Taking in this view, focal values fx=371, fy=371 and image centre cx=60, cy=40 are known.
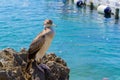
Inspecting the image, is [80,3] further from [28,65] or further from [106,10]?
[28,65]

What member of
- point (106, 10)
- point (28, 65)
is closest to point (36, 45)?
point (28, 65)

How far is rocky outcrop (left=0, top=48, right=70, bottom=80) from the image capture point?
314 inches

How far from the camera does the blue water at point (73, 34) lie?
763 inches

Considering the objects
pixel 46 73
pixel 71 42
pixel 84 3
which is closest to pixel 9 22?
pixel 71 42

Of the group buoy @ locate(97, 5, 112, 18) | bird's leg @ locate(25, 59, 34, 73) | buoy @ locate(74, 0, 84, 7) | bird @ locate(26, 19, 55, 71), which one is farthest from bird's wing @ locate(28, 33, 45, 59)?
buoy @ locate(74, 0, 84, 7)

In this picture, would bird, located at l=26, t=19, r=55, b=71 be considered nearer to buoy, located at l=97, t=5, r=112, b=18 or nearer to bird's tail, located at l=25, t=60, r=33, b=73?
bird's tail, located at l=25, t=60, r=33, b=73

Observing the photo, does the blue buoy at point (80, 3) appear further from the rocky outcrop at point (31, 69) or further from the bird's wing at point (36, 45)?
the bird's wing at point (36, 45)

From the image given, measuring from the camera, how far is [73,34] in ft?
96.4

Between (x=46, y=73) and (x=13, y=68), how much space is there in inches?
35.7

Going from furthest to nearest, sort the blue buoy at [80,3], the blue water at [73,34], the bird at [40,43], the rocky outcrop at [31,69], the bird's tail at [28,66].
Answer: the blue buoy at [80,3]
the blue water at [73,34]
the bird at [40,43]
the bird's tail at [28,66]
the rocky outcrop at [31,69]

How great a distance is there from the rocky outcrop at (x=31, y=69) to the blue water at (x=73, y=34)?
7330 millimetres

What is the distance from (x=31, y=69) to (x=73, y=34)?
822 inches

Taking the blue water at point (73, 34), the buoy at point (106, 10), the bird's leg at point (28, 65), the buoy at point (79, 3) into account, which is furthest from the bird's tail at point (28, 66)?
the buoy at point (79, 3)

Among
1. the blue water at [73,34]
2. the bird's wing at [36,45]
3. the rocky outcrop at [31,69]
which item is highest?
the bird's wing at [36,45]
